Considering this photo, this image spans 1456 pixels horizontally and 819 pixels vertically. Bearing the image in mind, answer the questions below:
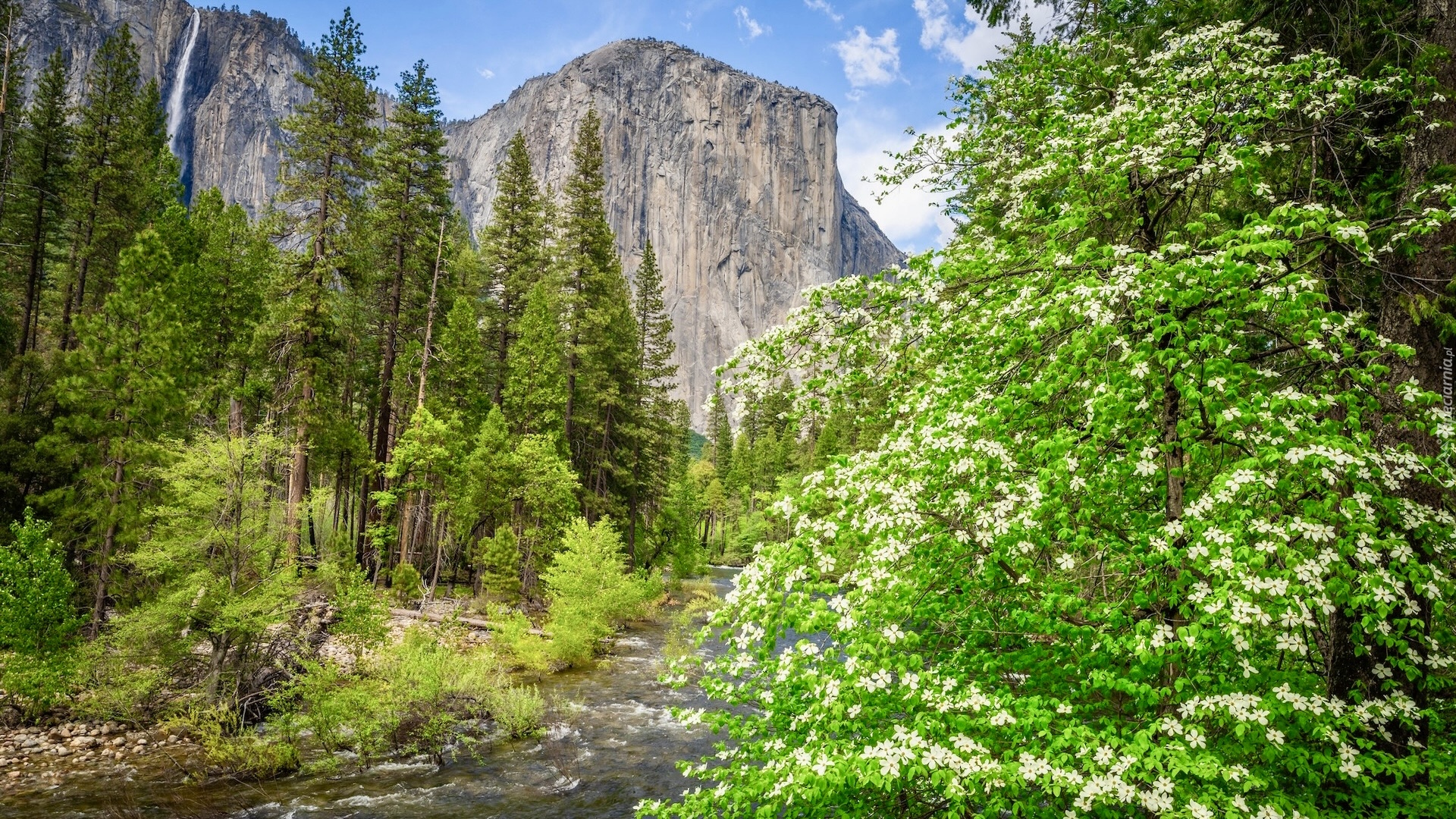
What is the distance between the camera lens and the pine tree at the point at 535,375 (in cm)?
2486

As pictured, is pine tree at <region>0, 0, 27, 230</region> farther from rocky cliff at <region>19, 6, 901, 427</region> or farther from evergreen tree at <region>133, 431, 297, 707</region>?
rocky cliff at <region>19, 6, 901, 427</region>

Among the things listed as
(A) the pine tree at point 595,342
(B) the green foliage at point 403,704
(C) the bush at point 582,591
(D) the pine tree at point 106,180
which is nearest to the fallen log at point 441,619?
(C) the bush at point 582,591

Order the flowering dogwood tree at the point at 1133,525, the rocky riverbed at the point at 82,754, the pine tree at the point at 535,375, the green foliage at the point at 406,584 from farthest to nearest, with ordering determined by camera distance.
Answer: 1. the pine tree at the point at 535,375
2. the green foliage at the point at 406,584
3. the rocky riverbed at the point at 82,754
4. the flowering dogwood tree at the point at 1133,525

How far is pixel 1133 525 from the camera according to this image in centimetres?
518

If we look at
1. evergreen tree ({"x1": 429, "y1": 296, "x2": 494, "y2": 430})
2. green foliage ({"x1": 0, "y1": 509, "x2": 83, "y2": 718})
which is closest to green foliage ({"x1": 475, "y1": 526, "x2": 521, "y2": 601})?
evergreen tree ({"x1": 429, "y1": 296, "x2": 494, "y2": 430})

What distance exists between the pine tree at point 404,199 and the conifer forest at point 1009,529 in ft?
14.7

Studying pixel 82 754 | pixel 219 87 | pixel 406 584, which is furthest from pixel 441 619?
pixel 219 87

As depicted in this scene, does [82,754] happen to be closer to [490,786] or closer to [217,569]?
[217,569]

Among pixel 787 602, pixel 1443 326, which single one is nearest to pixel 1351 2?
pixel 1443 326

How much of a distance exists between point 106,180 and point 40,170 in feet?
12.7

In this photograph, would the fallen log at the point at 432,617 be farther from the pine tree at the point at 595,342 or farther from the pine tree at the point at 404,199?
the pine tree at the point at 595,342

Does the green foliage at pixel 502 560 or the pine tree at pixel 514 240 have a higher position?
the pine tree at pixel 514 240

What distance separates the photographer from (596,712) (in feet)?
53.1

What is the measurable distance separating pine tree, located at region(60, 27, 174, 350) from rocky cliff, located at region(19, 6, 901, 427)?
405ft
